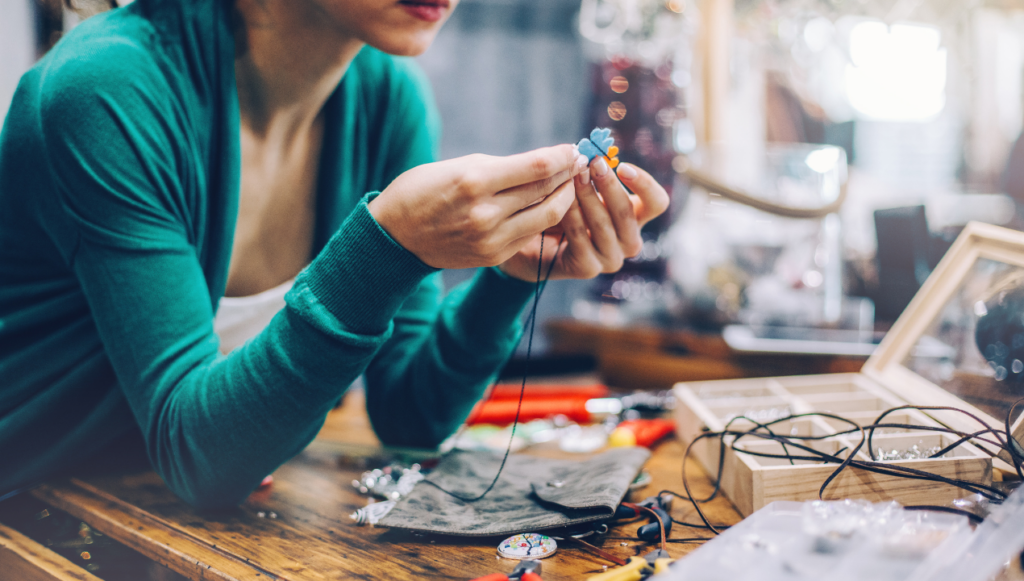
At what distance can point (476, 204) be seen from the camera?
0.43 metres

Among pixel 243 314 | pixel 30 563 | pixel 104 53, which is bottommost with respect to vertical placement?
pixel 30 563

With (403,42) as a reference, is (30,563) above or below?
below

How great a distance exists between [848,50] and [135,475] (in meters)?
1.82

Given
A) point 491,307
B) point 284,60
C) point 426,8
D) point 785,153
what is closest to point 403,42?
point 426,8

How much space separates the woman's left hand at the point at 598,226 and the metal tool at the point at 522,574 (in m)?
0.27

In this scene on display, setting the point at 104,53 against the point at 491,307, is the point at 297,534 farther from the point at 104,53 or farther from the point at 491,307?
the point at 104,53

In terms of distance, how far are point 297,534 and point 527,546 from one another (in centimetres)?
20

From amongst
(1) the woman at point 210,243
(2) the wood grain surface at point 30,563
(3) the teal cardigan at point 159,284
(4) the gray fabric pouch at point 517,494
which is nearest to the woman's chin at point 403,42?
(1) the woman at point 210,243

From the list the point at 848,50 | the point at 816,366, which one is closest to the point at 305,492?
the point at 816,366

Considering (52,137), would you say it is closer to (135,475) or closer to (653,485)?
(135,475)

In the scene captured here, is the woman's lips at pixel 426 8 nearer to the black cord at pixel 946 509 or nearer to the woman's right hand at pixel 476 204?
the woman's right hand at pixel 476 204

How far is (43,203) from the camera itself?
56cm

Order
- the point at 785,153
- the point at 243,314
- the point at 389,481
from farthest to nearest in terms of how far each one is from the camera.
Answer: the point at 785,153 < the point at 243,314 < the point at 389,481

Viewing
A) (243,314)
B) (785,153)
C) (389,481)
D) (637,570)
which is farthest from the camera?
(785,153)
